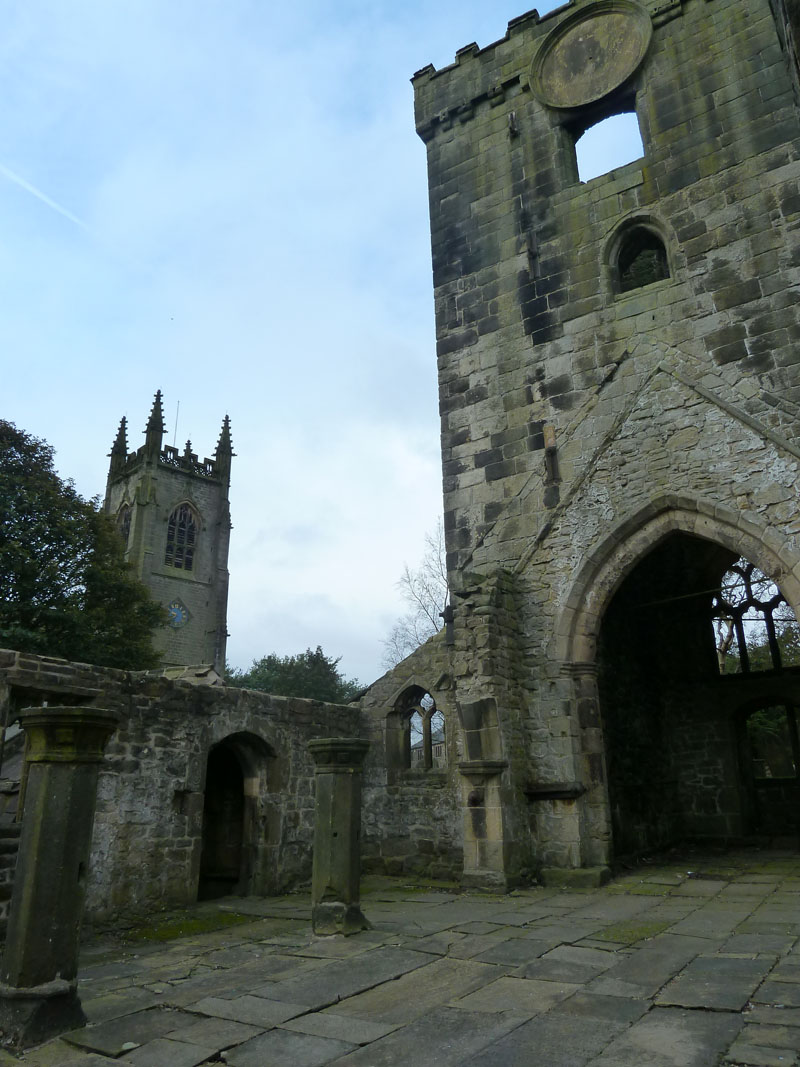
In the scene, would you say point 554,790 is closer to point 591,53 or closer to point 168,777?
point 168,777

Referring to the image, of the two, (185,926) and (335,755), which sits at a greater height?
(335,755)

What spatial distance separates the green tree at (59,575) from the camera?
2089 centimetres

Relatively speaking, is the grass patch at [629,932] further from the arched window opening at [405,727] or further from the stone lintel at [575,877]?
the arched window opening at [405,727]

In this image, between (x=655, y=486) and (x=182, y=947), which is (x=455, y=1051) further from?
(x=655, y=486)

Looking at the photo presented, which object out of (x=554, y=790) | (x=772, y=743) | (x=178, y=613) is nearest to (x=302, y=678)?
(x=178, y=613)

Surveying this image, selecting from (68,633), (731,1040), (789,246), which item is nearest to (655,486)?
(789,246)

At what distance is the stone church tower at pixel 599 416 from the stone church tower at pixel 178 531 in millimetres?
33524

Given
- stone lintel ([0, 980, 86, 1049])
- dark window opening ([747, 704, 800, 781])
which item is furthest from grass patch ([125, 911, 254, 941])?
dark window opening ([747, 704, 800, 781])

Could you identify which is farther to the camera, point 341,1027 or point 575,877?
point 575,877

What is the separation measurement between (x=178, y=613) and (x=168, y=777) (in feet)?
123

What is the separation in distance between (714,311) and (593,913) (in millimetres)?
6899

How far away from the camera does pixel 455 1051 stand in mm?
3436

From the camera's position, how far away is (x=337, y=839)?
6.30m

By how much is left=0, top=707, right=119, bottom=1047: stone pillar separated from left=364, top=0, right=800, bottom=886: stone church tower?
509 cm
